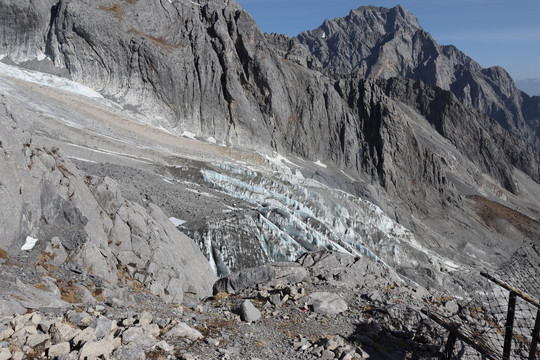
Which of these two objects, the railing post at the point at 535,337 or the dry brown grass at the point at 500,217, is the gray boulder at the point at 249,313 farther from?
the dry brown grass at the point at 500,217

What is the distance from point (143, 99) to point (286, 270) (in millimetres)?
50615

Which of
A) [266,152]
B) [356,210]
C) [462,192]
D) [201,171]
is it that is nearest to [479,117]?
[462,192]

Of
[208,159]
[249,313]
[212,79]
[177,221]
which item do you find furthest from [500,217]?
[249,313]

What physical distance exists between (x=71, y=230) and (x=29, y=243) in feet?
4.70

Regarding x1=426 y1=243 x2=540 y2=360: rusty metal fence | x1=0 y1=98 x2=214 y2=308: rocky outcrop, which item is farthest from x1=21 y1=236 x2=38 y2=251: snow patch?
x1=426 y1=243 x2=540 y2=360: rusty metal fence

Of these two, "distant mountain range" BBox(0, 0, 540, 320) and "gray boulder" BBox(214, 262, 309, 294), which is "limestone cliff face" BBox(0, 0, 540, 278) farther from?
"gray boulder" BBox(214, 262, 309, 294)

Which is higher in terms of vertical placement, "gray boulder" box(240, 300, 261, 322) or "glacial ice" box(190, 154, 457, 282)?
"gray boulder" box(240, 300, 261, 322)

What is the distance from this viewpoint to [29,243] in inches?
444

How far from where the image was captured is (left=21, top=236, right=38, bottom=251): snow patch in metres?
11.0

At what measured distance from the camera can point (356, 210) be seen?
48.1 meters

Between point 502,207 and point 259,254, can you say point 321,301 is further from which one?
point 502,207

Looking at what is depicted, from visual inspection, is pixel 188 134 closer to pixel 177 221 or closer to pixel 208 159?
pixel 208 159

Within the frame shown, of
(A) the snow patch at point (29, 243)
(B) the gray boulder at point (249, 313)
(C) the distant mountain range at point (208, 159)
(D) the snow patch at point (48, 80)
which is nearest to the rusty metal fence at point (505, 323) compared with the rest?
(B) the gray boulder at point (249, 313)

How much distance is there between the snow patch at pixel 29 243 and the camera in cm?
1102
